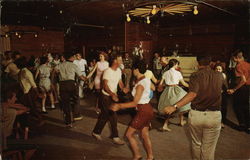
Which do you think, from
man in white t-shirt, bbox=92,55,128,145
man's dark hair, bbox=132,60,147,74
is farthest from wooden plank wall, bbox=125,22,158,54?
man's dark hair, bbox=132,60,147,74

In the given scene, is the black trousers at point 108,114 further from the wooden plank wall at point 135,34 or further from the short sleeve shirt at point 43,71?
the wooden plank wall at point 135,34

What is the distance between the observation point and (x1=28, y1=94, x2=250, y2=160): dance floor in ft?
12.5

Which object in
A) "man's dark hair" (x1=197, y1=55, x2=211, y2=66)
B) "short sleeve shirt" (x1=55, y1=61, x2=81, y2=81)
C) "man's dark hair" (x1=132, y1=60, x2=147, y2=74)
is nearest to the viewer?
"man's dark hair" (x1=197, y1=55, x2=211, y2=66)

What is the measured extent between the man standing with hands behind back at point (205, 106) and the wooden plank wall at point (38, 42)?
12.0 meters

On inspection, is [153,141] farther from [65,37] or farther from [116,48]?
[65,37]

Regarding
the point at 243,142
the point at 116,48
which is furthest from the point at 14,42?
the point at 243,142

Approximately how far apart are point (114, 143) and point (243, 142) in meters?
2.54

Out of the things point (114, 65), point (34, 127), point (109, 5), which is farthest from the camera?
point (109, 5)

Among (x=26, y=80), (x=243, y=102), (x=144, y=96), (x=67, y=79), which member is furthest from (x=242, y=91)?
(x=26, y=80)

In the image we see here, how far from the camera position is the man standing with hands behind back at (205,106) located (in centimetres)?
280

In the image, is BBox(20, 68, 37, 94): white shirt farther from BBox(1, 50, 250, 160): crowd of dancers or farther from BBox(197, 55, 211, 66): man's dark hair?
BBox(197, 55, 211, 66): man's dark hair

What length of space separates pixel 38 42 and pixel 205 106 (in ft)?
43.3

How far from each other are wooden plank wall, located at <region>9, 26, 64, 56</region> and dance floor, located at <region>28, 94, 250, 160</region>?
913 centimetres

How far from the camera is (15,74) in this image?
5.99 metres
